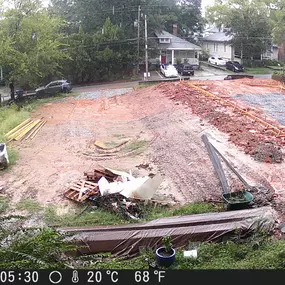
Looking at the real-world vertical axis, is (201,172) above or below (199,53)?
below

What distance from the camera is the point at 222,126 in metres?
8.55

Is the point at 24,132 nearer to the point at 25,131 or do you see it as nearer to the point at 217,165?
the point at 25,131

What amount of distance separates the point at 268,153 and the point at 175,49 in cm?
885

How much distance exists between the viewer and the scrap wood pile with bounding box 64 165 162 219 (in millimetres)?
4949

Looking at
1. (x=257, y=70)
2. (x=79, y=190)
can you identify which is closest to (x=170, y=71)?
(x=257, y=70)

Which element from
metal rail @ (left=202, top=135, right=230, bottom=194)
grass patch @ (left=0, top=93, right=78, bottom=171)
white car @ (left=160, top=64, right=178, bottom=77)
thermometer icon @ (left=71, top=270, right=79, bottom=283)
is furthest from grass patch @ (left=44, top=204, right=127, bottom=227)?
white car @ (left=160, top=64, right=178, bottom=77)

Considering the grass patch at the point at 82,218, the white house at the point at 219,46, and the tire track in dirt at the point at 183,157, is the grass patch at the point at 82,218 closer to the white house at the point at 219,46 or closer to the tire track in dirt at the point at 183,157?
the tire track in dirt at the point at 183,157

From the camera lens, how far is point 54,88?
14984mm

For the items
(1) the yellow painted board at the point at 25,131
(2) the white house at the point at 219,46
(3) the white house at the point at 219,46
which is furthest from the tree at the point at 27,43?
(3) the white house at the point at 219,46

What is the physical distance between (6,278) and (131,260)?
4.51ft

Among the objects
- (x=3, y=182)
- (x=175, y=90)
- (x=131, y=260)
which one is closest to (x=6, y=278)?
(x=131, y=260)

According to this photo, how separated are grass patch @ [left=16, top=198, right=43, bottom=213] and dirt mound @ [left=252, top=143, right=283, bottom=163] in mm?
3576

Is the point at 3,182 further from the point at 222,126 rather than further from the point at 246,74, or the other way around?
the point at 246,74
